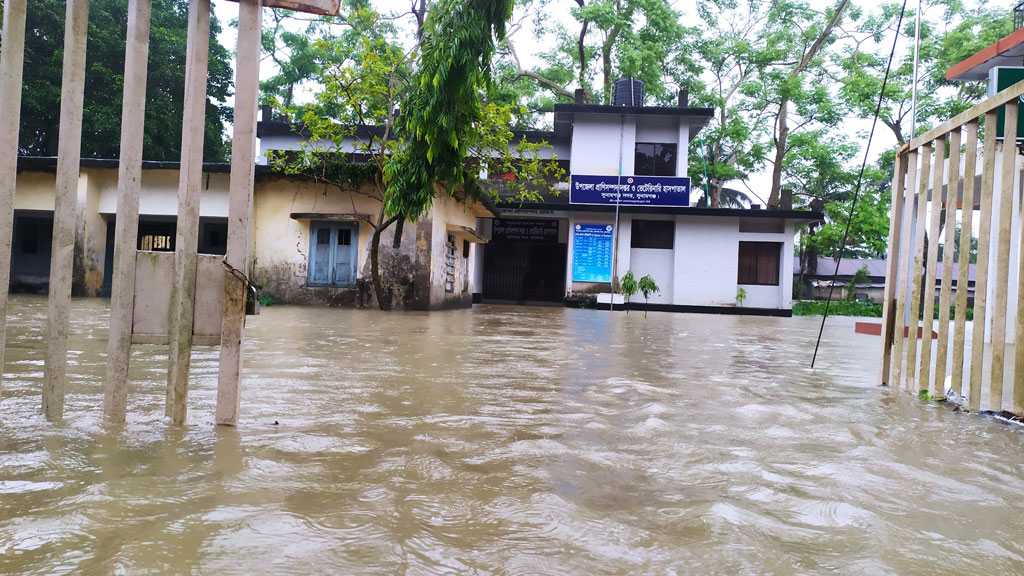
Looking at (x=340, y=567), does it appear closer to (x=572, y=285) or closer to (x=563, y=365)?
(x=563, y=365)

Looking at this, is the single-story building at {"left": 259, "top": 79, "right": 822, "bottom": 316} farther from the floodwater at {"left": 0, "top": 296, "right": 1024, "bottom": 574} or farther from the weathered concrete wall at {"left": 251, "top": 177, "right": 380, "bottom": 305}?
the floodwater at {"left": 0, "top": 296, "right": 1024, "bottom": 574}

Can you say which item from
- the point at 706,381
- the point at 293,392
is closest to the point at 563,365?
the point at 706,381

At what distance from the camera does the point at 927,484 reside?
2.28 m

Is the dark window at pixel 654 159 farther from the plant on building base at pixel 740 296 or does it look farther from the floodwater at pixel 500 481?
the floodwater at pixel 500 481

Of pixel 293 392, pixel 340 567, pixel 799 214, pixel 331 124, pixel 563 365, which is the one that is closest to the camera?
pixel 340 567

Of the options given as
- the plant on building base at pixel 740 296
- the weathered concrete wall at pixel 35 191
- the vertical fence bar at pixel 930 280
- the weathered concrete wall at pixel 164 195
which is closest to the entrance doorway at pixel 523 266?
the plant on building base at pixel 740 296

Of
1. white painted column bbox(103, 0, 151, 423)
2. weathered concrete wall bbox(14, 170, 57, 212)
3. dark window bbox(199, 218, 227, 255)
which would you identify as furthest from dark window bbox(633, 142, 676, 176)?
white painted column bbox(103, 0, 151, 423)

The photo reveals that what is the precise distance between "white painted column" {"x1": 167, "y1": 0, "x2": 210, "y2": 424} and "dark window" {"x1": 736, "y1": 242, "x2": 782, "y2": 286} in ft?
65.6

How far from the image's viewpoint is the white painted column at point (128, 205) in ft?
8.48

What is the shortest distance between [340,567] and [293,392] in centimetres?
234

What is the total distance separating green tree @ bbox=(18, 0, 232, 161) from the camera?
20719 mm

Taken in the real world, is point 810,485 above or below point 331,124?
below

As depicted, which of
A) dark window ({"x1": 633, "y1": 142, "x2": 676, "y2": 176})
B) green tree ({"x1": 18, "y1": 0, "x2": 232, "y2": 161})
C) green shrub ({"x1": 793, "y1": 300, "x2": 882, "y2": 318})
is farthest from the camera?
green shrub ({"x1": 793, "y1": 300, "x2": 882, "y2": 318})

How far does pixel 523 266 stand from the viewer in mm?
22594
